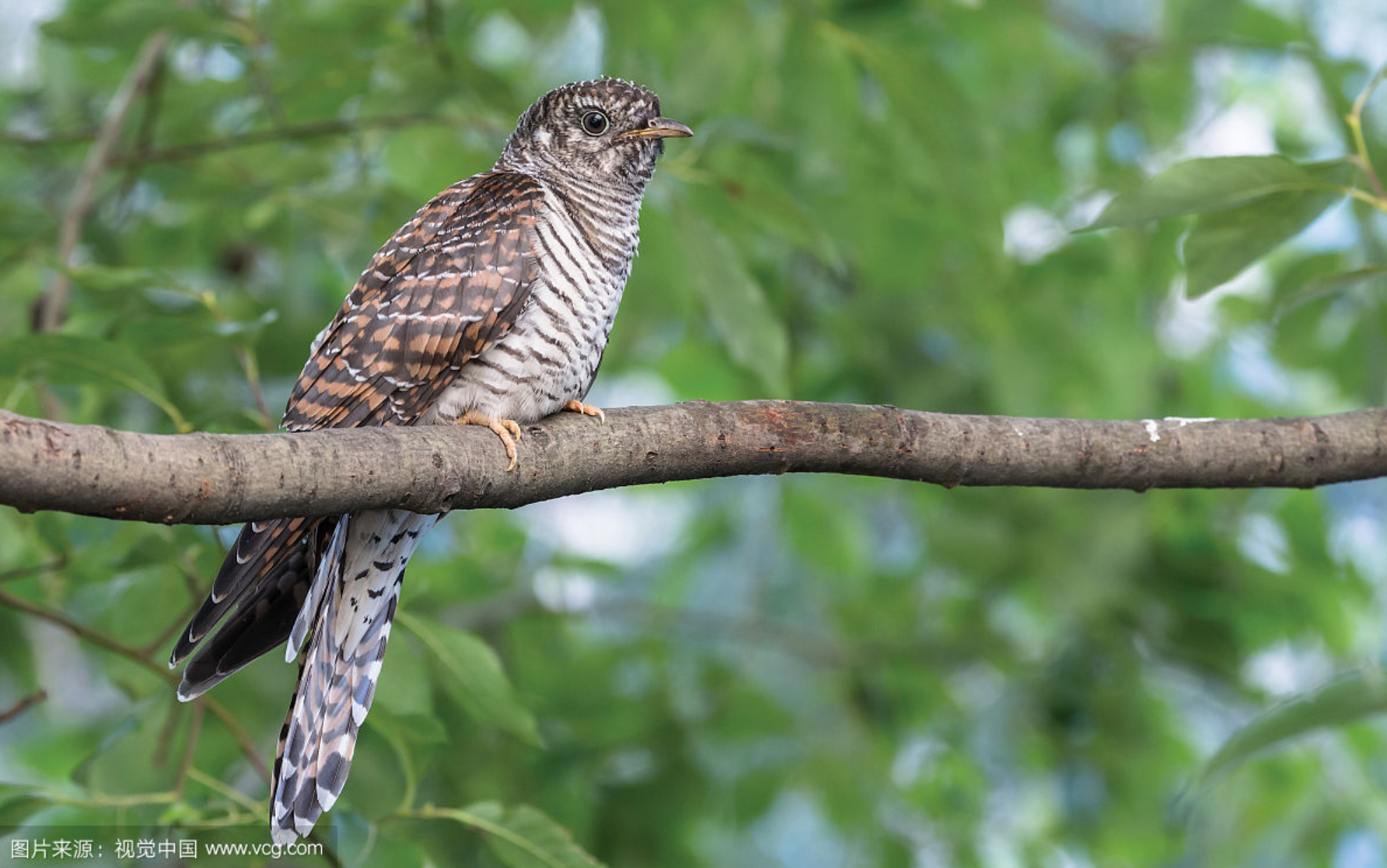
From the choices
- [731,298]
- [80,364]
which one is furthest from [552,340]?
[80,364]

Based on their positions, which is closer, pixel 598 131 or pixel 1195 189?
pixel 1195 189

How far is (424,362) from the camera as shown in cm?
225

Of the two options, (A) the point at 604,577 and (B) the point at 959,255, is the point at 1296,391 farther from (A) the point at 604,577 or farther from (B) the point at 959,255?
(A) the point at 604,577

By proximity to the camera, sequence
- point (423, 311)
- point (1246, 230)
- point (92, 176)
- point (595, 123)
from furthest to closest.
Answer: point (92, 176), point (595, 123), point (423, 311), point (1246, 230)

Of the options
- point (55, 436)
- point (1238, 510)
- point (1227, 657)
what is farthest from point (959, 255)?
point (55, 436)

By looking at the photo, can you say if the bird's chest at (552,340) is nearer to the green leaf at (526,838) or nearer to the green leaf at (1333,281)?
the green leaf at (526,838)

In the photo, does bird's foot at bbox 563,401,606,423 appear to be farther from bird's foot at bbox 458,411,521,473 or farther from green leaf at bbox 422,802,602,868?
green leaf at bbox 422,802,602,868

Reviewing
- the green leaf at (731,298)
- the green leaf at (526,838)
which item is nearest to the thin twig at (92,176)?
the green leaf at (731,298)

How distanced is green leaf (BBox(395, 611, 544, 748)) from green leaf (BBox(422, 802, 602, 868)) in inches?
5.7

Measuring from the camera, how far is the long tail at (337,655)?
206 cm

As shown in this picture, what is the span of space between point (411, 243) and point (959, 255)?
2313 millimetres

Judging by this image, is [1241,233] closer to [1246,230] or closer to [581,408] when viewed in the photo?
[1246,230]

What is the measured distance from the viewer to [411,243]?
2.44 metres

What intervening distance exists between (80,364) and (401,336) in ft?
1.76
